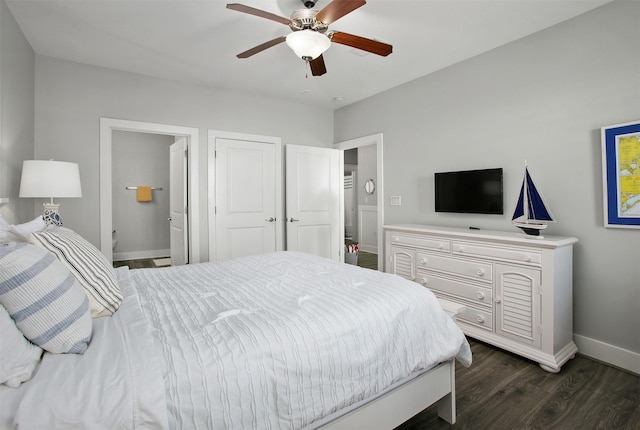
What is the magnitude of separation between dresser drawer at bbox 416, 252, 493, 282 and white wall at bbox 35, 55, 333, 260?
2574mm

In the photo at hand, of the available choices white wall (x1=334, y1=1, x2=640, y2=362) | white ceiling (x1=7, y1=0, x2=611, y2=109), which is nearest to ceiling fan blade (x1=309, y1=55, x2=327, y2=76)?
white ceiling (x1=7, y1=0, x2=611, y2=109)

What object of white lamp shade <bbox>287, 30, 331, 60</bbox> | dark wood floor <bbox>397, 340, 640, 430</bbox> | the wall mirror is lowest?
dark wood floor <bbox>397, 340, 640, 430</bbox>

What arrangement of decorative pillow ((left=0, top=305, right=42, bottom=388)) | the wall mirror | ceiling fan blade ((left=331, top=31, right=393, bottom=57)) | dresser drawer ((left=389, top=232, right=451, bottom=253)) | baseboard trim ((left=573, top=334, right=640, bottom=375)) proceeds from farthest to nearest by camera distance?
the wall mirror < dresser drawer ((left=389, top=232, right=451, bottom=253)) < baseboard trim ((left=573, top=334, right=640, bottom=375)) < ceiling fan blade ((left=331, top=31, right=393, bottom=57)) < decorative pillow ((left=0, top=305, right=42, bottom=388))

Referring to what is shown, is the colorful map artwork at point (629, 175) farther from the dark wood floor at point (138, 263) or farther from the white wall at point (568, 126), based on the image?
the dark wood floor at point (138, 263)

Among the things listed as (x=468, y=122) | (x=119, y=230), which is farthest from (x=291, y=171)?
(x=119, y=230)

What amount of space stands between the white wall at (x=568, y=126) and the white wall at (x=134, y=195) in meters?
5.20

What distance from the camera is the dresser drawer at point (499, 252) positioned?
2.35 m

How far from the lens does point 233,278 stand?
197 cm

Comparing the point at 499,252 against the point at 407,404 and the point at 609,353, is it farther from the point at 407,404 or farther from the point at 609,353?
the point at 407,404

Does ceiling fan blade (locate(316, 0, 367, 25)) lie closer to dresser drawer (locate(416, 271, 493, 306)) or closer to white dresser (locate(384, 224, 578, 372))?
white dresser (locate(384, 224, 578, 372))

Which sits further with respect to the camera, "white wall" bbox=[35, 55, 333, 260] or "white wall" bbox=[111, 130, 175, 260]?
"white wall" bbox=[111, 130, 175, 260]

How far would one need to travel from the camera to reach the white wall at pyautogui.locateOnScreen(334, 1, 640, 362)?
7.51 ft

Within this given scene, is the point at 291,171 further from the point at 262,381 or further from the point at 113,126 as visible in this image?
the point at 262,381

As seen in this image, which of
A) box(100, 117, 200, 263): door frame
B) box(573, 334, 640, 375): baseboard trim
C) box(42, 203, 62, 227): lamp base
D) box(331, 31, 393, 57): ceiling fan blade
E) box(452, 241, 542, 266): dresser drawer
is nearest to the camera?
box(331, 31, 393, 57): ceiling fan blade
